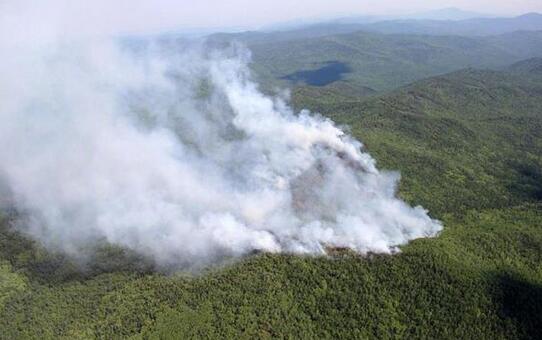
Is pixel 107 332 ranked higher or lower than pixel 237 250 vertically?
lower

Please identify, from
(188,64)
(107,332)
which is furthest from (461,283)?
(188,64)

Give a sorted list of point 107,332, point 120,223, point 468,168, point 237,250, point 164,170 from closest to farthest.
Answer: point 107,332, point 237,250, point 120,223, point 164,170, point 468,168

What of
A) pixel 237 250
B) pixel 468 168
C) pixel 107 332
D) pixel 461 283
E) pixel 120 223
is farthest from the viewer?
pixel 468 168

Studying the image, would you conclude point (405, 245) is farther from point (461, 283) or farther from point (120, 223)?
point (120, 223)

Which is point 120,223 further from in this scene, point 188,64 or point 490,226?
A: point 490,226

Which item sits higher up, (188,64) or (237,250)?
(188,64)

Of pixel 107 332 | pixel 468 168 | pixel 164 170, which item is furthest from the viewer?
pixel 468 168

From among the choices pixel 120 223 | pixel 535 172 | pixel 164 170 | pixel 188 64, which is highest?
pixel 188 64

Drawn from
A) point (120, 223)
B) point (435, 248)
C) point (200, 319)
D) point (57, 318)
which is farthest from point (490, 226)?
point (57, 318)

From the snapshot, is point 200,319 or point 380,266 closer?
point 200,319
